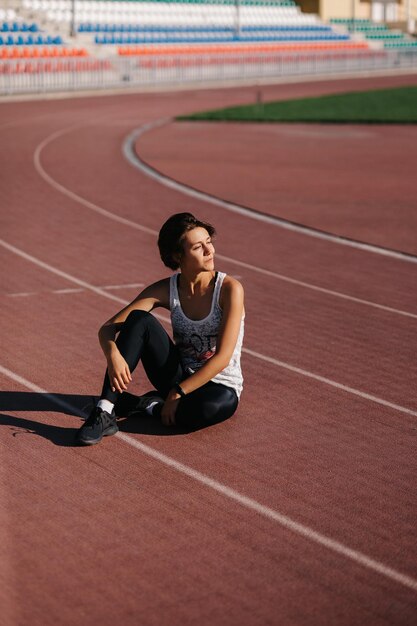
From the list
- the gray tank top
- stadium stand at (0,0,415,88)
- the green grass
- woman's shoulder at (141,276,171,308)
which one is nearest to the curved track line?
the gray tank top

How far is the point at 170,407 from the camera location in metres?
6.96

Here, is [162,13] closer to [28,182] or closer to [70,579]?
[28,182]

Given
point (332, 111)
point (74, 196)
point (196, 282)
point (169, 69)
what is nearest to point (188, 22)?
point (169, 69)

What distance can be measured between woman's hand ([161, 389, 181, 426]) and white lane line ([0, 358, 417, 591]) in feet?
0.73

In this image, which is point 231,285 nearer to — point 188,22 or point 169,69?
point 169,69

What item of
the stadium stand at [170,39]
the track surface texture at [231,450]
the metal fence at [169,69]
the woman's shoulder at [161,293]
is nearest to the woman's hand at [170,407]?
the track surface texture at [231,450]

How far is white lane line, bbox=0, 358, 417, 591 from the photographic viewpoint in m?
5.19

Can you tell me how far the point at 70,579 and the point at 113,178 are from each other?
1575 cm

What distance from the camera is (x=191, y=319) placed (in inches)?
279

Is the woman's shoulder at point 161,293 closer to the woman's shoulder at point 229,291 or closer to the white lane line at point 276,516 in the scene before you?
the woman's shoulder at point 229,291

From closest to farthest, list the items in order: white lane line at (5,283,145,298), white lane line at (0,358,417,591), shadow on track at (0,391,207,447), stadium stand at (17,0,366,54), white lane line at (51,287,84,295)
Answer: white lane line at (0,358,417,591), shadow on track at (0,391,207,447), white lane line at (5,283,145,298), white lane line at (51,287,84,295), stadium stand at (17,0,366,54)

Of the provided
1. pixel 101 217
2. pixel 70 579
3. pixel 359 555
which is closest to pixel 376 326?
pixel 359 555

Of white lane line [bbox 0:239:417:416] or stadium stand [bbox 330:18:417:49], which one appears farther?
stadium stand [bbox 330:18:417:49]

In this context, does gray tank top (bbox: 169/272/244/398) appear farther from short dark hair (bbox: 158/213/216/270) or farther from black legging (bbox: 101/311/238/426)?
short dark hair (bbox: 158/213/216/270)
